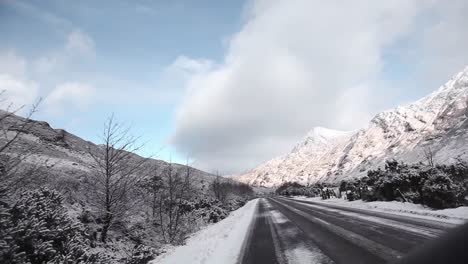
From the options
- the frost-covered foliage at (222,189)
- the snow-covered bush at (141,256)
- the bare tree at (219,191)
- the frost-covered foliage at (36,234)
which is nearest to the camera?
the frost-covered foliage at (36,234)

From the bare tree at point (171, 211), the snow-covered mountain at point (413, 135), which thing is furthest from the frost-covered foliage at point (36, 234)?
the snow-covered mountain at point (413, 135)

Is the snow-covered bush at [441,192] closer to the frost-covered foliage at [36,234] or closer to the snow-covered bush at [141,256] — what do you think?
the snow-covered bush at [141,256]

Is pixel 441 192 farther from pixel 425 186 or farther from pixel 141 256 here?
pixel 141 256

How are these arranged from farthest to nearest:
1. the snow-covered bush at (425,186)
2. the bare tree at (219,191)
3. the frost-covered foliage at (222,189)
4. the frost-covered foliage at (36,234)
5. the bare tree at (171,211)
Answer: the frost-covered foliage at (222,189), the bare tree at (219,191), the bare tree at (171,211), the snow-covered bush at (425,186), the frost-covered foliage at (36,234)

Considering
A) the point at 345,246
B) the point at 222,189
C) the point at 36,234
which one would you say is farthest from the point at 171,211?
the point at 222,189

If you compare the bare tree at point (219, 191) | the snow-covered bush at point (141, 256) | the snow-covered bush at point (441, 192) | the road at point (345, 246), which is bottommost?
the snow-covered bush at point (141, 256)

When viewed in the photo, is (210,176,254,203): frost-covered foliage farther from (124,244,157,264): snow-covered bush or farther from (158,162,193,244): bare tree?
(124,244,157,264): snow-covered bush

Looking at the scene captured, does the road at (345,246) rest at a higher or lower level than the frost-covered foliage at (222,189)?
lower

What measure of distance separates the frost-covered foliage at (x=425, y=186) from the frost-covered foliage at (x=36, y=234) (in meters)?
16.0

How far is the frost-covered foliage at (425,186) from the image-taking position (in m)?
15.2

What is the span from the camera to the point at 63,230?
617 centimetres

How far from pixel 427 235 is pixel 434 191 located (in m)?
9.12

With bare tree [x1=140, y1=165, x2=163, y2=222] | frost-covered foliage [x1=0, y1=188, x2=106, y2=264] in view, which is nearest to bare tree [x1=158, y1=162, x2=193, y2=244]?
bare tree [x1=140, y1=165, x2=163, y2=222]

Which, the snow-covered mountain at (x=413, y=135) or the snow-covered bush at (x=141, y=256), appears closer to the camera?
the snow-covered bush at (x=141, y=256)
